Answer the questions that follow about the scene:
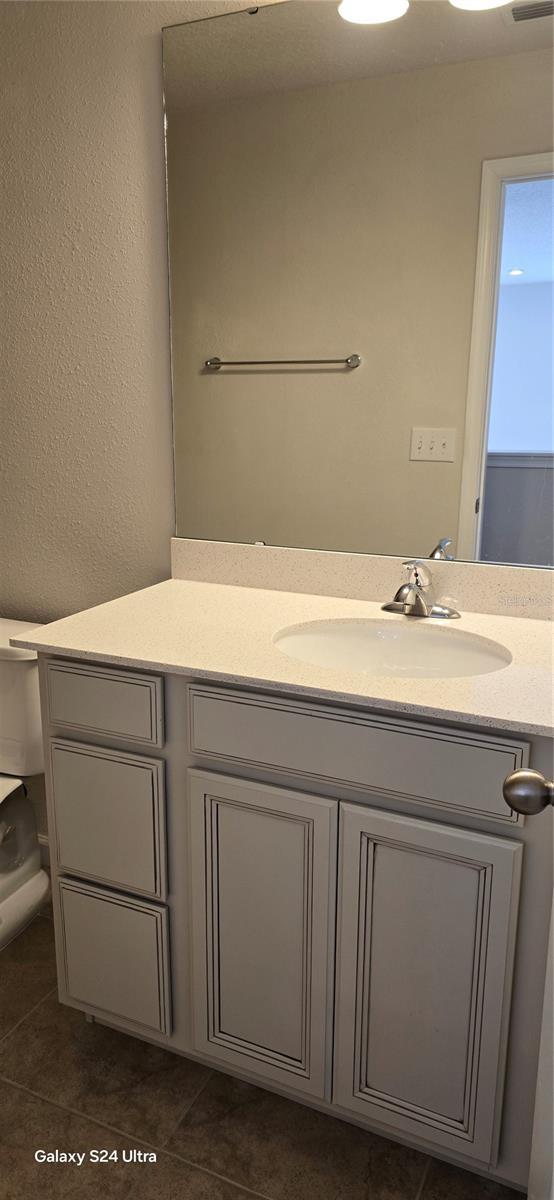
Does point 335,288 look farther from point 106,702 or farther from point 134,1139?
point 134,1139

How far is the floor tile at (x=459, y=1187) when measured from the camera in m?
1.33

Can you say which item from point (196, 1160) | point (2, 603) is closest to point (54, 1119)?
point (196, 1160)

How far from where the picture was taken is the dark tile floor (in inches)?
53.2

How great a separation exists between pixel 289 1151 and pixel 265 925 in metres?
0.41

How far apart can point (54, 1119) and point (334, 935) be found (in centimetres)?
66

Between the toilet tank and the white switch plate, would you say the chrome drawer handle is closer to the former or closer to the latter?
the white switch plate

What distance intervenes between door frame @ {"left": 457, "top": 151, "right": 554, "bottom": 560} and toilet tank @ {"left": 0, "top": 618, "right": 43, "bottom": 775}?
3.21ft

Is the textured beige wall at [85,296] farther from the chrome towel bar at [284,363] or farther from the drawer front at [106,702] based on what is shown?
the drawer front at [106,702]

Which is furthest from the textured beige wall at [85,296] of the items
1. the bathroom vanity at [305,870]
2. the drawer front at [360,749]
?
the drawer front at [360,749]

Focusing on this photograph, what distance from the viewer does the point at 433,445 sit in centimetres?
157

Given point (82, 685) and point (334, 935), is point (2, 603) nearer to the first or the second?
point (82, 685)

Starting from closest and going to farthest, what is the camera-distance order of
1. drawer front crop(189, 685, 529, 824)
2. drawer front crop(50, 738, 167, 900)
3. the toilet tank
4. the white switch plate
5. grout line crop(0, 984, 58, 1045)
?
1. drawer front crop(189, 685, 529, 824)
2. drawer front crop(50, 738, 167, 900)
3. the white switch plate
4. grout line crop(0, 984, 58, 1045)
5. the toilet tank

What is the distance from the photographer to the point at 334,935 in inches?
50.9

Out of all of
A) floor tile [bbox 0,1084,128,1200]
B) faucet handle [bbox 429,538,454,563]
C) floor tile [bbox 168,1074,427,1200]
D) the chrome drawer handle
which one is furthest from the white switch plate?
floor tile [bbox 0,1084,128,1200]
